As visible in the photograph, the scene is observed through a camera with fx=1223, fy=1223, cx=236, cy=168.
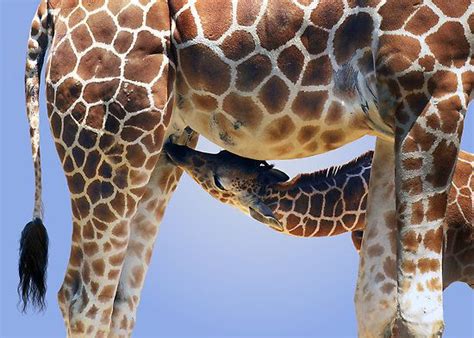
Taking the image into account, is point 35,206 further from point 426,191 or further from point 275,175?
point 426,191

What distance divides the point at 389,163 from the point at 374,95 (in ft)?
2.99

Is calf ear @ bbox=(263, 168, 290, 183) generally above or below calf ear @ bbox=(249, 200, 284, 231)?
above

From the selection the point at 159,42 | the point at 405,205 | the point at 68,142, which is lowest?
the point at 405,205

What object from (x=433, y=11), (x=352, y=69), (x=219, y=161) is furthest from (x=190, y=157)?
(x=433, y=11)

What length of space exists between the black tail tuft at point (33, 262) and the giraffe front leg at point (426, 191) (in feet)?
7.78

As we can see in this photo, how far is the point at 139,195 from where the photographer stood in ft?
23.3

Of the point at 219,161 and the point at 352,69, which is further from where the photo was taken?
the point at 219,161

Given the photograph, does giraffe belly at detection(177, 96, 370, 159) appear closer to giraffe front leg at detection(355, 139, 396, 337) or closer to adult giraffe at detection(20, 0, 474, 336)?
adult giraffe at detection(20, 0, 474, 336)

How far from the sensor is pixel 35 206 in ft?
24.8

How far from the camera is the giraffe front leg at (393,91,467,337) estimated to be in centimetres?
630

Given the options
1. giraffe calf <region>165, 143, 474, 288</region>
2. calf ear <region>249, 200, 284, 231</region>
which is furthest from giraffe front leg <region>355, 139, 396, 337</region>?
giraffe calf <region>165, 143, 474, 288</region>

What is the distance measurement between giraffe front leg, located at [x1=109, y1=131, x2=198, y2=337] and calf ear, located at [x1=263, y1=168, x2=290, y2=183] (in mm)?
1296

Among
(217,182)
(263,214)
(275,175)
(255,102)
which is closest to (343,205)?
(275,175)

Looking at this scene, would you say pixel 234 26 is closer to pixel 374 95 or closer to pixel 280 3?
pixel 280 3
